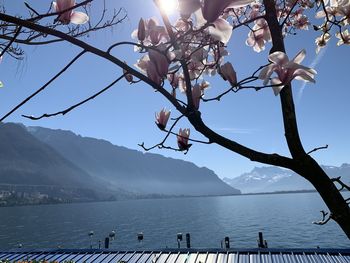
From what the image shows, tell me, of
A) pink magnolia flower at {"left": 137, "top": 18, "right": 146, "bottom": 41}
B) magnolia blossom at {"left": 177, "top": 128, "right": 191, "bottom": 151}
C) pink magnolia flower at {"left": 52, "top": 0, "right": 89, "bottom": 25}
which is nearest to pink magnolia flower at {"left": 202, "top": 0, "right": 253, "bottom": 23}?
pink magnolia flower at {"left": 137, "top": 18, "right": 146, "bottom": 41}

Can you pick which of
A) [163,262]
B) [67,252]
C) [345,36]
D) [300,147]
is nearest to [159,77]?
[300,147]

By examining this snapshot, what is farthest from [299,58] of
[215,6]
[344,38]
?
[344,38]

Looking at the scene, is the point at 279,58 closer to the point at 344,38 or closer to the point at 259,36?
the point at 259,36

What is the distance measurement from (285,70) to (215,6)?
574 millimetres

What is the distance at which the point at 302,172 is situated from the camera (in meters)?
1.60

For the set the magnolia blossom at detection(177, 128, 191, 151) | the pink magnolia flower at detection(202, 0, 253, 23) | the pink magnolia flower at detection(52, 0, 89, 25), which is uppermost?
the pink magnolia flower at detection(52, 0, 89, 25)

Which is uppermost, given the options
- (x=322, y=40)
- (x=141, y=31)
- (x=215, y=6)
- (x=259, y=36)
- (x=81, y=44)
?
(x=322, y=40)

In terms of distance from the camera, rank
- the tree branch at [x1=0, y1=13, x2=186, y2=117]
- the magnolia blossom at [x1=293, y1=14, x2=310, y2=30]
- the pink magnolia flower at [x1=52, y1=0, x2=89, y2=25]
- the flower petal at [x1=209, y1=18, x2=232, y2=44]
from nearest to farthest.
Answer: the tree branch at [x1=0, y1=13, x2=186, y2=117] → the flower petal at [x1=209, y1=18, x2=232, y2=44] → the pink magnolia flower at [x1=52, y1=0, x2=89, y2=25] → the magnolia blossom at [x1=293, y1=14, x2=310, y2=30]

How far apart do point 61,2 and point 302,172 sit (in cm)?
146

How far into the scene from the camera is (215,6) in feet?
4.37

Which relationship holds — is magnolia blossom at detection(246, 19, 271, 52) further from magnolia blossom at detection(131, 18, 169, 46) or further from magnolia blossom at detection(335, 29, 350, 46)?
magnolia blossom at detection(131, 18, 169, 46)

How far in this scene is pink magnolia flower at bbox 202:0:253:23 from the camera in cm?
130

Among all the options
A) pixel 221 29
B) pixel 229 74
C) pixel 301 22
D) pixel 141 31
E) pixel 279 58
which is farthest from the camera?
pixel 301 22

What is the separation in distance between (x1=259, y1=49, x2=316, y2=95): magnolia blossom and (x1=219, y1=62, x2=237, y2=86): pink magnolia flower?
295 mm
